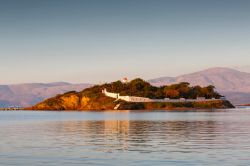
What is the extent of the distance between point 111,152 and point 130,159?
6.01 m

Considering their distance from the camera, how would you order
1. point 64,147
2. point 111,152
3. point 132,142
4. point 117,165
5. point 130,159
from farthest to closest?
1. point 132,142
2. point 64,147
3. point 111,152
4. point 130,159
5. point 117,165

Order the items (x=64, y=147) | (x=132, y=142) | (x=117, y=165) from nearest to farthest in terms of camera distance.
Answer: (x=117, y=165) < (x=64, y=147) < (x=132, y=142)

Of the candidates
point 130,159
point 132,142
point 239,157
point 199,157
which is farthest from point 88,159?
point 132,142

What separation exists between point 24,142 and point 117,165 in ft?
A: 79.2

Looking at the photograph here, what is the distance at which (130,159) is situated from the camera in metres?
44.7

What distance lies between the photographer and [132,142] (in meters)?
61.7

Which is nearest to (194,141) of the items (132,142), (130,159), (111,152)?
(132,142)

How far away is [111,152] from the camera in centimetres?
5047

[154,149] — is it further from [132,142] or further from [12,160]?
[12,160]

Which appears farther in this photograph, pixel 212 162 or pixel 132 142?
pixel 132 142

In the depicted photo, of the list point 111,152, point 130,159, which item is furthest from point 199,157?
point 111,152

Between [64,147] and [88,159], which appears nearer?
[88,159]

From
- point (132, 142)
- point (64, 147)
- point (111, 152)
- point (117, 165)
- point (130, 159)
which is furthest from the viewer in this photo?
point (132, 142)

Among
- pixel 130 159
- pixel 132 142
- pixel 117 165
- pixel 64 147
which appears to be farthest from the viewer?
pixel 132 142
